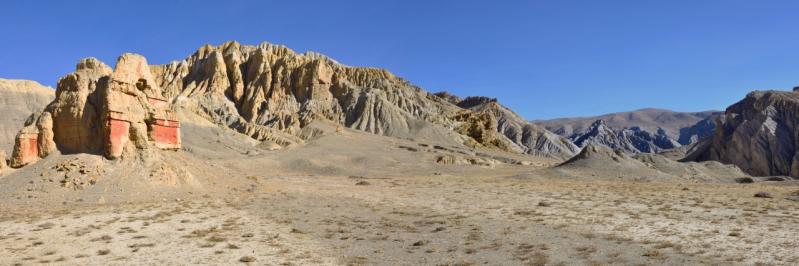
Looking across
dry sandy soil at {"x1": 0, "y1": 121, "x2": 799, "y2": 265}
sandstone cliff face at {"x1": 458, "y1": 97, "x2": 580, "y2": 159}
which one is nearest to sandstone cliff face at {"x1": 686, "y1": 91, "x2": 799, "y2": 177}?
sandstone cliff face at {"x1": 458, "y1": 97, "x2": 580, "y2": 159}

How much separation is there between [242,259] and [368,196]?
1749cm

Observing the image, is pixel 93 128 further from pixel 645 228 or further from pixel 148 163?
pixel 645 228

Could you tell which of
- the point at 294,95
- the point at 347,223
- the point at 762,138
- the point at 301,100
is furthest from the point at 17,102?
the point at 762,138

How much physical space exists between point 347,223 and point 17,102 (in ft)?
266

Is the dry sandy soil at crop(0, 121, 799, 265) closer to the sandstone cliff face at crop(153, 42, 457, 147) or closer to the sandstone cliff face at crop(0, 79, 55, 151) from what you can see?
the sandstone cliff face at crop(0, 79, 55, 151)

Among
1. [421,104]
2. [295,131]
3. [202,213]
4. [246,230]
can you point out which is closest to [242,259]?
[246,230]

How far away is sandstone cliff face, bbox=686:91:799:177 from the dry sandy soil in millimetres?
65723

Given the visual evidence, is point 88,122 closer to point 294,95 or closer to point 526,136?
point 294,95

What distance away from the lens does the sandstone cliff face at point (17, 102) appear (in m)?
70.8

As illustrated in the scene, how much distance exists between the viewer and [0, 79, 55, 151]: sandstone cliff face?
70.8 meters

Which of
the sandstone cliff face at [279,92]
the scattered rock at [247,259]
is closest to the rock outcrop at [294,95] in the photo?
the sandstone cliff face at [279,92]

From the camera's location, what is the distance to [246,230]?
16.3 metres

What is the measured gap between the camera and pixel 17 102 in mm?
78188

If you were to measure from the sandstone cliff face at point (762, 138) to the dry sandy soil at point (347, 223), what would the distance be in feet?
216
